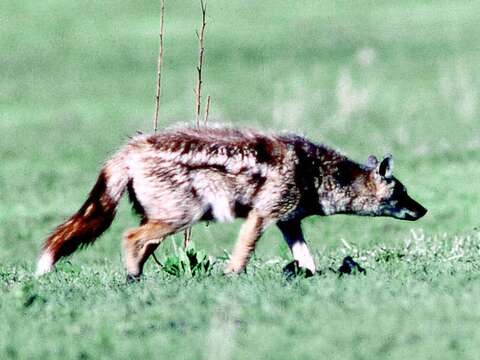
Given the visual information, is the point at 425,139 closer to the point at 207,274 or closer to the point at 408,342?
the point at 207,274

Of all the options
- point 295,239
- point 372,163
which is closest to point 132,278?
point 295,239

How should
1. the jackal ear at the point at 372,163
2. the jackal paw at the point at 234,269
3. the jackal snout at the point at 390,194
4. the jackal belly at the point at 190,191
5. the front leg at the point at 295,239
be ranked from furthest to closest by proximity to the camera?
the jackal ear at the point at 372,163, the jackal snout at the point at 390,194, the front leg at the point at 295,239, the jackal belly at the point at 190,191, the jackal paw at the point at 234,269

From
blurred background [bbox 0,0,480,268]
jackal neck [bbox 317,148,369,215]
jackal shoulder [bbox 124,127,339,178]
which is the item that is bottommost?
blurred background [bbox 0,0,480,268]

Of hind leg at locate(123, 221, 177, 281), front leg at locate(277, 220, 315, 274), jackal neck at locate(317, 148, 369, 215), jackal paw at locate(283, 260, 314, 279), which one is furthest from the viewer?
jackal neck at locate(317, 148, 369, 215)

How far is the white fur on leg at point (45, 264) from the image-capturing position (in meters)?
9.76

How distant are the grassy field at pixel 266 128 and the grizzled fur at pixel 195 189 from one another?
1.01 ft

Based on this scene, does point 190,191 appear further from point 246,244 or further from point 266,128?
point 266,128

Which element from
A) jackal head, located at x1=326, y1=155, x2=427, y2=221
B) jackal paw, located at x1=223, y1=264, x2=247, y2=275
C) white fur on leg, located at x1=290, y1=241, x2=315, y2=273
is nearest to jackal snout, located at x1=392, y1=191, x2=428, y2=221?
jackal head, located at x1=326, y1=155, x2=427, y2=221

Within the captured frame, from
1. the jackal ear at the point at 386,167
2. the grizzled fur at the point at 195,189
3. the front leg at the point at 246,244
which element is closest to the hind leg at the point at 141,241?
the grizzled fur at the point at 195,189

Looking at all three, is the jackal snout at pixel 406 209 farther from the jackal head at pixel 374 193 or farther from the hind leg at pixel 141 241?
the hind leg at pixel 141 241

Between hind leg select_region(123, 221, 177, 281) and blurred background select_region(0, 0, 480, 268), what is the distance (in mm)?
4546

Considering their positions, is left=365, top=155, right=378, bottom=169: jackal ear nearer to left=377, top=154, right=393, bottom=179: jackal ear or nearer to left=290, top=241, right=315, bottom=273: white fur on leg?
left=377, top=154, right=393, bottom=179: jackal ear

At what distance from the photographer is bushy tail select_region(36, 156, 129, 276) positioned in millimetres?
9883

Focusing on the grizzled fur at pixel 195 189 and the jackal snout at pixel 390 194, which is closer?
the grizzled fur at pixel 195 189
